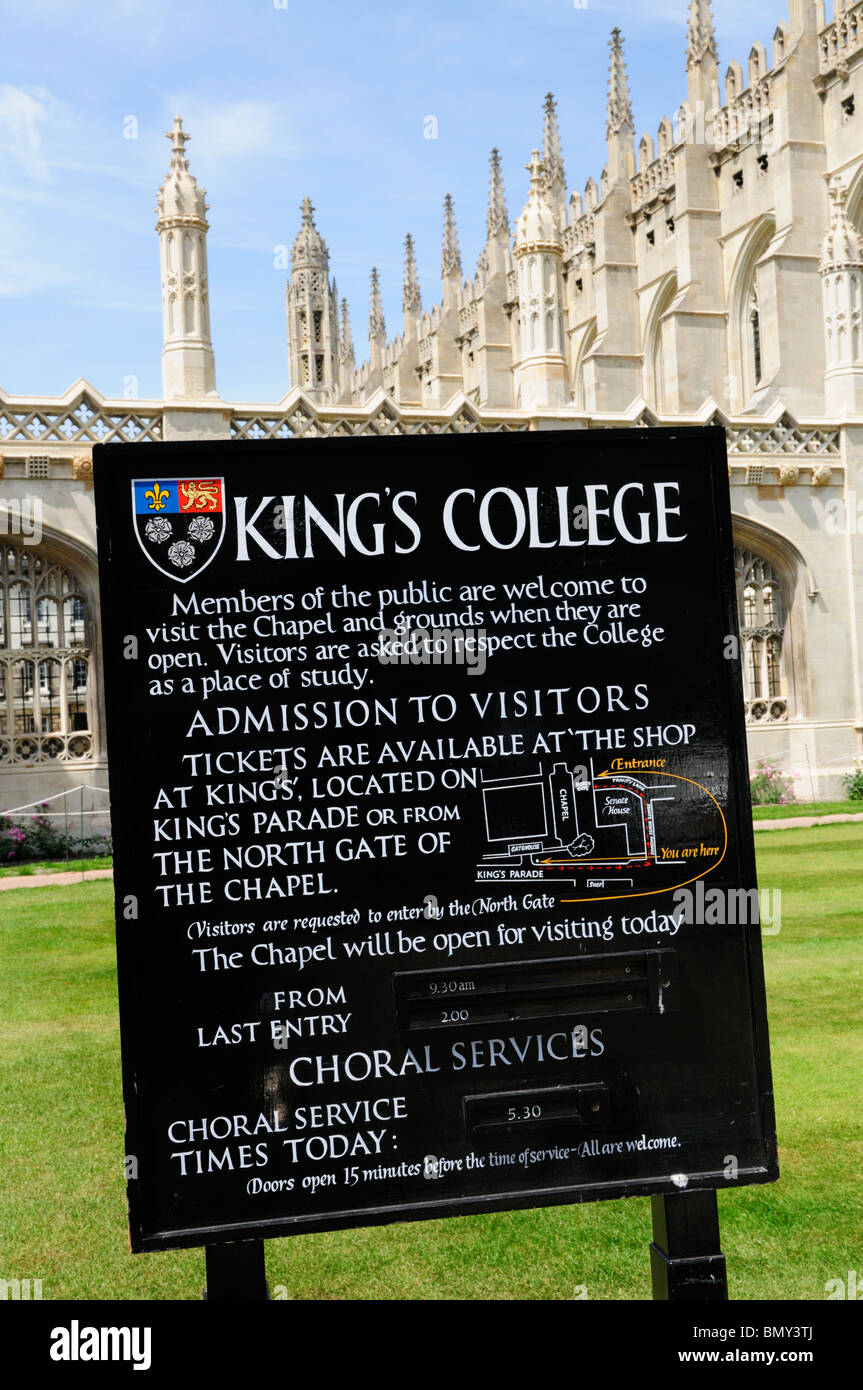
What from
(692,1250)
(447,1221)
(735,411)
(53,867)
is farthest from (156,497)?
(735,411)

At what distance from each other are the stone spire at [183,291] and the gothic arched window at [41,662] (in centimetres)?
337

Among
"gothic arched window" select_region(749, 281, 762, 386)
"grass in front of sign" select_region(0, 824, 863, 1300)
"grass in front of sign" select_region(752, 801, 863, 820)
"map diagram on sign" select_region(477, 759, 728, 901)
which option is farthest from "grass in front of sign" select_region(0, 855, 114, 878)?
"gothic arched window" select_region(749, 281, 762, 386)

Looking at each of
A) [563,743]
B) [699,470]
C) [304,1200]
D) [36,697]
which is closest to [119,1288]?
[304,1200]

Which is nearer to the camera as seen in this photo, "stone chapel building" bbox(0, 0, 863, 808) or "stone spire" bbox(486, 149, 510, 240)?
"stone chapel building" bbox(0, 0, 863, 808)

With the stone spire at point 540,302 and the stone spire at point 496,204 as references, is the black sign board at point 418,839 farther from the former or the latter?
the stone spire at point 496,204

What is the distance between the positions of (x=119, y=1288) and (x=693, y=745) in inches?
108

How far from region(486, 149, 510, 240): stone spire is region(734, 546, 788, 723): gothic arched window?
35214 mm

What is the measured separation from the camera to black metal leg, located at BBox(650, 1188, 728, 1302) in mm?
3201

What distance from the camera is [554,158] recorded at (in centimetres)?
4984

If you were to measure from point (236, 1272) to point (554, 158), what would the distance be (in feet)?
174

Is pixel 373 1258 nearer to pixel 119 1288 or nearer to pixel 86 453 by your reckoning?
pixel 119 1288

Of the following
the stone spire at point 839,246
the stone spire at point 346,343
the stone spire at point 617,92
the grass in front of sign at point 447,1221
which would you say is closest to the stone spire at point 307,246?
the stone spire at point 346,343

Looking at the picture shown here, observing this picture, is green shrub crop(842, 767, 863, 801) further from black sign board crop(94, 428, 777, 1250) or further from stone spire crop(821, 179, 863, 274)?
black sign board crop(94, 428, 777, 1250)

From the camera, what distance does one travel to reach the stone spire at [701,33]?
38625 millimetres
